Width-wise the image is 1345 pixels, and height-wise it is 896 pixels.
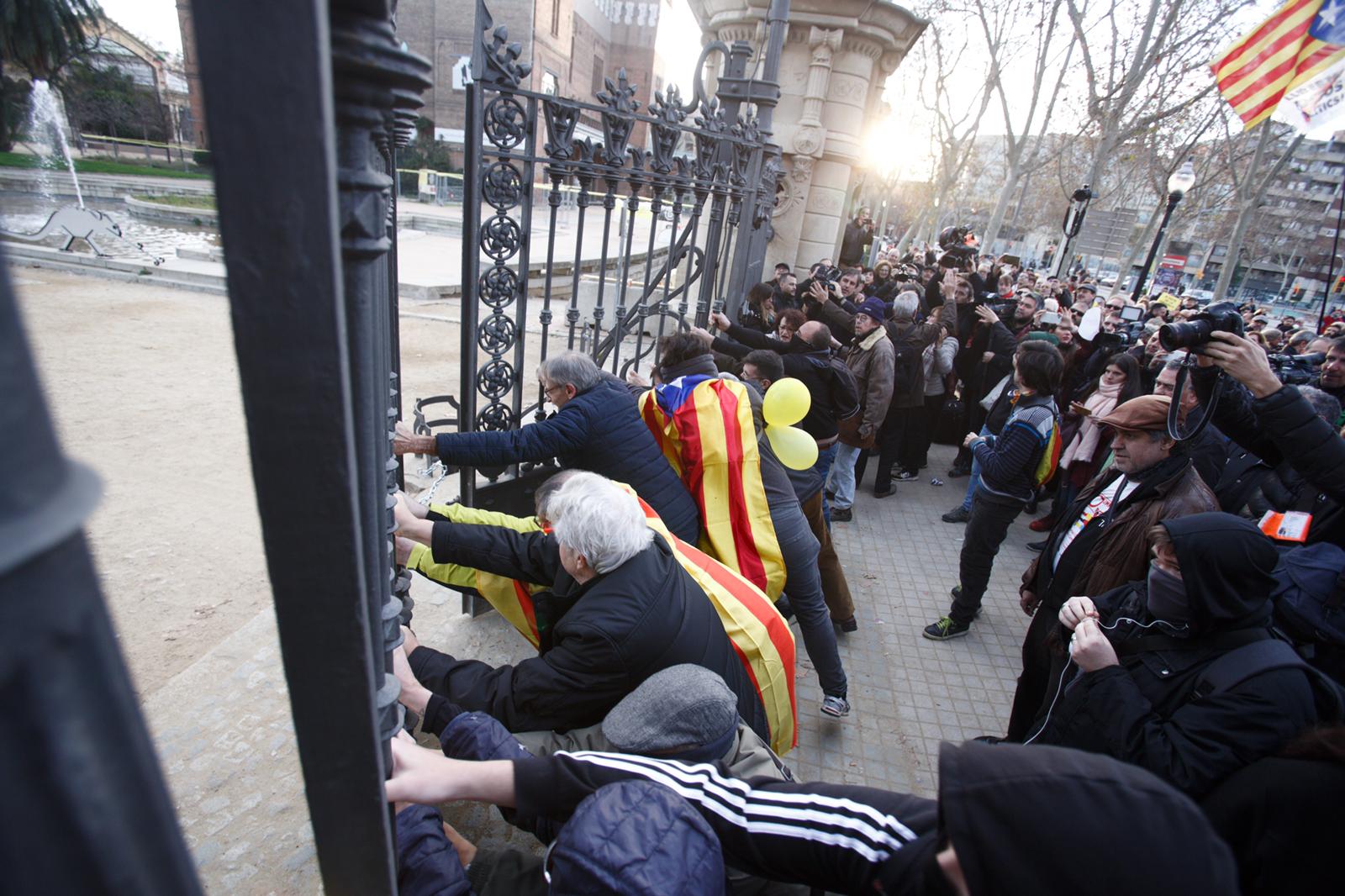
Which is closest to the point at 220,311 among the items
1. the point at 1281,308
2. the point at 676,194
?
the point at 676,194

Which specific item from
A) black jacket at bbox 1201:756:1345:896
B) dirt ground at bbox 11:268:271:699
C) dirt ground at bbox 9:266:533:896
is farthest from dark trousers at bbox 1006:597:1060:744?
dirt ground at bbox 11:268:271:699

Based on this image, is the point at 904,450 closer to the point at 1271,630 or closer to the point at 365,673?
the point at 1271,630

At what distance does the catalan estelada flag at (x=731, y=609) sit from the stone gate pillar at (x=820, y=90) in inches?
245

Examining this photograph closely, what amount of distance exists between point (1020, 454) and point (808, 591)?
1.54 m

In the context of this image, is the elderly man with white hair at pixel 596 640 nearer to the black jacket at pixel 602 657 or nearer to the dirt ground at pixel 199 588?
the black jacket at pixel 602 657

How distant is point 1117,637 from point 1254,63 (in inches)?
274

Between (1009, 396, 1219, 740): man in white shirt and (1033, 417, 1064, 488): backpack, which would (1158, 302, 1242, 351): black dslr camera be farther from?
(1033, 417, 1064, 488): backpack

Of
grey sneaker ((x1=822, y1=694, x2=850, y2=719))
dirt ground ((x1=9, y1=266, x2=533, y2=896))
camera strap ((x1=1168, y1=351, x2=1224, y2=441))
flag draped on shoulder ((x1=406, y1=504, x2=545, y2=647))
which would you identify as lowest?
grey sneaker ((x1=822, y1=694, x2=850, y2=719))

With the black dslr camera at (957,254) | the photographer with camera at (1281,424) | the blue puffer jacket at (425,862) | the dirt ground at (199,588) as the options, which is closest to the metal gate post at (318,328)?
the dirt ground at (199,588)

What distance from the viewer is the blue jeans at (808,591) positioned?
10.7ft

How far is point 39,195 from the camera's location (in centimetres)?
1986

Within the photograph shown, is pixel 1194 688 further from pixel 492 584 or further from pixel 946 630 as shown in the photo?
pixel 946 630

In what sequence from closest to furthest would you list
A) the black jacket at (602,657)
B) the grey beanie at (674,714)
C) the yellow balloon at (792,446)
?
the grey beanie at (674,714)
the black jacket at (602,657)
the yellow balloon at (792,446)

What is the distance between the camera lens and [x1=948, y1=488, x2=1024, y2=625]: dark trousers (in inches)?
155
